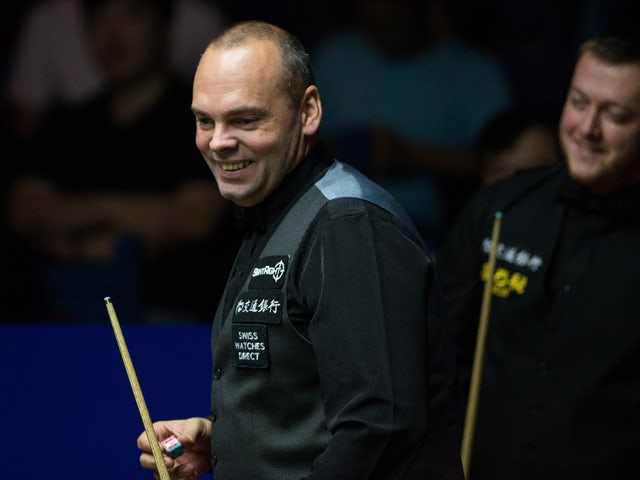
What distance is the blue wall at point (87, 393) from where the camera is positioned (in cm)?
298

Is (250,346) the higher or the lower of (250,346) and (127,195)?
the higher

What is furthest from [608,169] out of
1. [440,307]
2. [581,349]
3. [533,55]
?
[533,55]

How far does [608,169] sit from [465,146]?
4.94 ft

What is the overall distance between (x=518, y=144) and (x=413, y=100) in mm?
558

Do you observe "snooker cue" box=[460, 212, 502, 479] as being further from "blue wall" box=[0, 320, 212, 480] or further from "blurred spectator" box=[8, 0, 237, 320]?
"blurred spectator" box=[8, 0, 237, 320]

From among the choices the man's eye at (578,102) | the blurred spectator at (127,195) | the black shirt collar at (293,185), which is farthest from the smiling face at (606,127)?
the blurred spectator at (127,195)

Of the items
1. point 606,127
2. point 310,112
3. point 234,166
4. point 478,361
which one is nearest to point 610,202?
point 606,127

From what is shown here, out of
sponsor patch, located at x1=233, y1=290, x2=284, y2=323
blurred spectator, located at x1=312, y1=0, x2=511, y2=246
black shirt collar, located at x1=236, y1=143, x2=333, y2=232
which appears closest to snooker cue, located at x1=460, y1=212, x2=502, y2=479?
black shirt collar, located at x1=236, y1=143, x2=333, y2=232

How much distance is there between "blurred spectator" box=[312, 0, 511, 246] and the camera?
4.25 m

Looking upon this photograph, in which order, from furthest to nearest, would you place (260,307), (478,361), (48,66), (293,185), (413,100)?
(48,66)
(413,100)
(478,361)
(293,185)
(260,307)

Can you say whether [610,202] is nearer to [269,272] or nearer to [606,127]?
[606,127]

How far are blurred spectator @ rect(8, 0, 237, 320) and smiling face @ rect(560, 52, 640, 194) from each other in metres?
1.68

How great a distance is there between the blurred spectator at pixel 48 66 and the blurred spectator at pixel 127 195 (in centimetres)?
5

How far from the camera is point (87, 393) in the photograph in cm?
304
